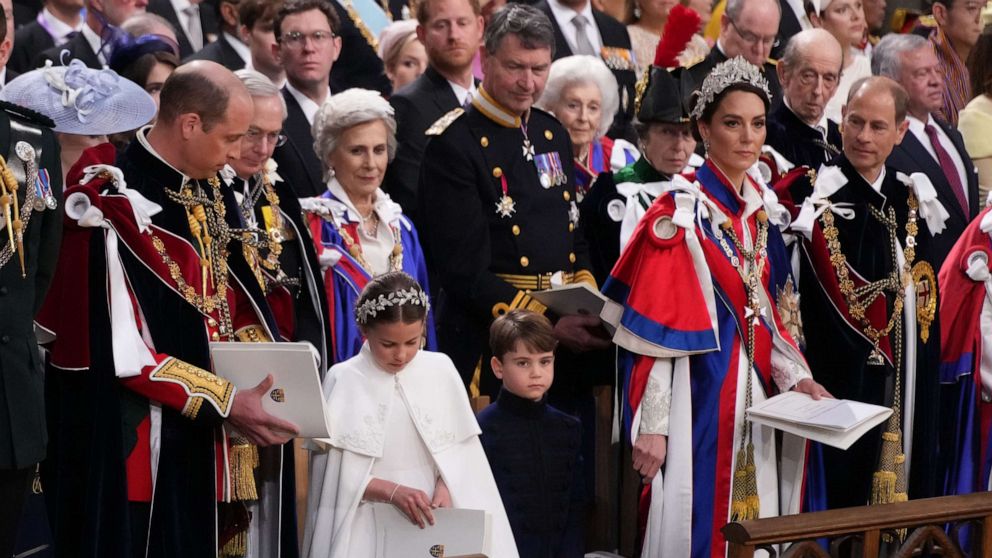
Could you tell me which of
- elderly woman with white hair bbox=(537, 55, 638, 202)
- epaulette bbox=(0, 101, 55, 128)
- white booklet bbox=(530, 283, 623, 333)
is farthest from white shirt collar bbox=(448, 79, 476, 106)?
epaulette bbox=(0, 101, 55, 128)

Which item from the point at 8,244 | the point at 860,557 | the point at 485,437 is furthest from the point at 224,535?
the point at 860,557

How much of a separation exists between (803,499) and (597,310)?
3.26ft

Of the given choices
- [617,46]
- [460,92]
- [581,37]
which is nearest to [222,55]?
[460,92]

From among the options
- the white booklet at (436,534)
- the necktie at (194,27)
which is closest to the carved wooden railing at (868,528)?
the white booklet at (436,534)

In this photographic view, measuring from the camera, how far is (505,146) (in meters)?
5.96

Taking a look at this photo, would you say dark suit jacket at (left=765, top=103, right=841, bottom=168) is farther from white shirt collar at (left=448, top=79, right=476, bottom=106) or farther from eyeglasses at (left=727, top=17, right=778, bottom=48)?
white shirt collar at (left=448, top=79, right=476, bottom=106)

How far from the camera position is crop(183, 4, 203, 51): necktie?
27.0ft

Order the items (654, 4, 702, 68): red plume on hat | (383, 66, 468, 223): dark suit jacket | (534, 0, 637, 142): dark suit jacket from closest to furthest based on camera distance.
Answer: (654, 4, 702, 68): red plume on hat → (383, 66, 468, 223): dark suit jacket → (534, 0, 637, 142): dark suit jacket

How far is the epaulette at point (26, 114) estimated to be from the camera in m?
4.14

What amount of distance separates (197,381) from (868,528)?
6.77 ft

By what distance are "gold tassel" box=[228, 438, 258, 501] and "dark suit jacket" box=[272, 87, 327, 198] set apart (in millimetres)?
1580

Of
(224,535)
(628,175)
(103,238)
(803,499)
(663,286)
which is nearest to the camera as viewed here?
(103,238)

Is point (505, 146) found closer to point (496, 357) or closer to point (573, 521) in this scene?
point (496, 357)

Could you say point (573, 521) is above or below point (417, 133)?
below
